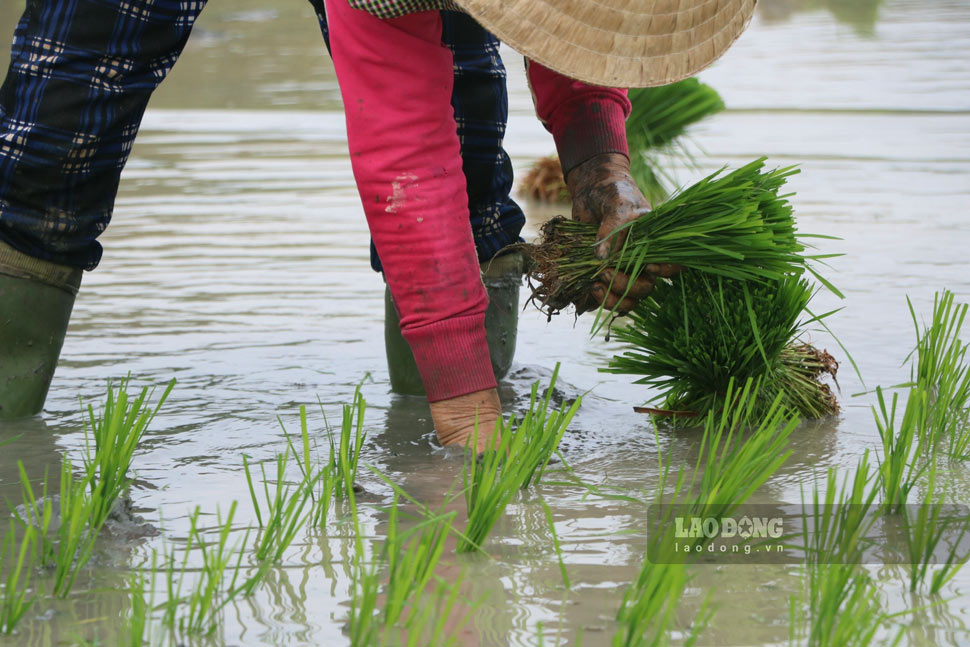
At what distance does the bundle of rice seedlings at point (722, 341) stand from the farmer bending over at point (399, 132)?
83 mm

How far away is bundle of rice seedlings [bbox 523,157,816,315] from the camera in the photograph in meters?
2.12

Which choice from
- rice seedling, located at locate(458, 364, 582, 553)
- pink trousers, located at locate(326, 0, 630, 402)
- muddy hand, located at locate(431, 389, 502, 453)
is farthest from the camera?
muddy hand, located at locate(431, 389, 502, 453)

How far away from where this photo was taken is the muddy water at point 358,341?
1.53 metres

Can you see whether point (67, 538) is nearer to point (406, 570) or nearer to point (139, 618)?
point (139, 618)

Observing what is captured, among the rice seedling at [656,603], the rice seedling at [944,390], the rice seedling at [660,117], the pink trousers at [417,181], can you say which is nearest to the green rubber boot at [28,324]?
the pink trousers at [417,181]

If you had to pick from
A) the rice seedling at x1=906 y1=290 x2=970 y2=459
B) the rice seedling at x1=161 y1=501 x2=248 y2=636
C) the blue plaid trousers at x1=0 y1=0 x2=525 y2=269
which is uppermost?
the blue plaid trousers at x1=0 y1=0 x2=525 y2=269

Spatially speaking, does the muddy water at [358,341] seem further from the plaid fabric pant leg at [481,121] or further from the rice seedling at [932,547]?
the plaid fabric pant leg at [481,121]

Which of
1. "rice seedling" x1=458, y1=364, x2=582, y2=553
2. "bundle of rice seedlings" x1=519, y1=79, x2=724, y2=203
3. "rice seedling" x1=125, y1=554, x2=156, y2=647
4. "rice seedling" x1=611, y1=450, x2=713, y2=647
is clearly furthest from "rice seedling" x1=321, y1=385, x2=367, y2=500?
"bundle of rice seedlings" x1=519, y1=79, x2=724, y2=203

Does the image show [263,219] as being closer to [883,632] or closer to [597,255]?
[597,255]

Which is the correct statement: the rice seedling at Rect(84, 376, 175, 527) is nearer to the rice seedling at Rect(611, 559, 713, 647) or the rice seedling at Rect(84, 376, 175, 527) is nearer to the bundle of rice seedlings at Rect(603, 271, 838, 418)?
the rice seedling at Rect(611, 559, 713, 647)

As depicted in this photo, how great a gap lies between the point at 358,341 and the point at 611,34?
151 cm

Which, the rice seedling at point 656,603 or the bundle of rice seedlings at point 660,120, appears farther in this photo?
the bundle of rice seedlings at point 660,120

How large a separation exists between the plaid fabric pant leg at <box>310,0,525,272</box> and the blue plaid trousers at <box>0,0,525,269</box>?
0.18 ft

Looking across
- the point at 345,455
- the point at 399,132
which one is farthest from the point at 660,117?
the point at 345,455
